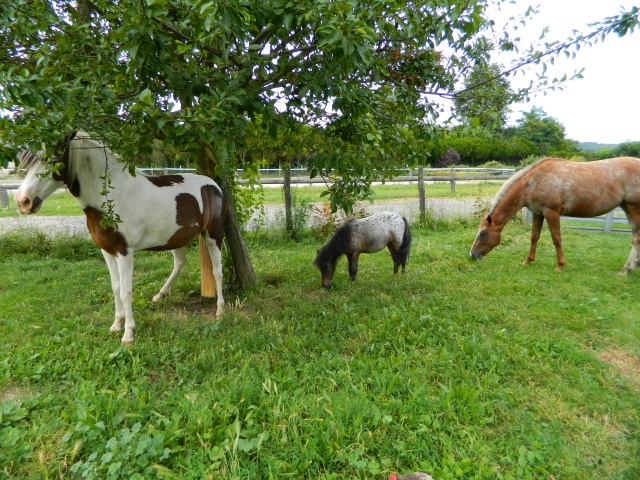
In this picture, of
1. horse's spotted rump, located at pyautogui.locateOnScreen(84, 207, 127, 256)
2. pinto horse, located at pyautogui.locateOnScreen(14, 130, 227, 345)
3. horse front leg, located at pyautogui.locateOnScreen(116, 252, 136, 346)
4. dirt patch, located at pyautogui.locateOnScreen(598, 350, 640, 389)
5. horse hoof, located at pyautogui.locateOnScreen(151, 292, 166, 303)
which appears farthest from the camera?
horse hoof, located at pyautogui.locateOnScreen(151, 292, 166, 303)

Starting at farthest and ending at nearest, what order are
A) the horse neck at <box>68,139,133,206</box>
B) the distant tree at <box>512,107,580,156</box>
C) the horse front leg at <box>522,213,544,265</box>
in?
the distant tree at <box>512,107,580,156</box> < the horse front leg at <box>522,213,544,265</box> < the horse neck at <box>68,139,133,206</box>

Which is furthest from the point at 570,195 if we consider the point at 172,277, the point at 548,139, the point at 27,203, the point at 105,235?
the point at 548,139

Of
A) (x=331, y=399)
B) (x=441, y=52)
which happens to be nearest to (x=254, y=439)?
(x=331, y=399)

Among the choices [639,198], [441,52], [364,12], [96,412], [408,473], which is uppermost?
[441,52]

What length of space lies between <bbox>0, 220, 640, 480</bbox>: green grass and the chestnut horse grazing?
1.05 m


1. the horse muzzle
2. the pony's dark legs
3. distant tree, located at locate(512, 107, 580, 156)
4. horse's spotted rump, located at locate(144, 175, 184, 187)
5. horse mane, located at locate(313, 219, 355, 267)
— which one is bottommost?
the pony's dark legs

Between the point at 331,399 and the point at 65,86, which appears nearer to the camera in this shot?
the point at 65,86

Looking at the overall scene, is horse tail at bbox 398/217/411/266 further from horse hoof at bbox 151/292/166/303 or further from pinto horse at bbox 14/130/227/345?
horse hoof at bbox 151/292/166/303

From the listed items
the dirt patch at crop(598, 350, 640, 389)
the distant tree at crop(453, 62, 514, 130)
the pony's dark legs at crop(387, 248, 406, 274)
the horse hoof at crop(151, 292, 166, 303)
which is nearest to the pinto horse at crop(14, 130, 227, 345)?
the horse hoof at crop(151, 292, 166, 303)

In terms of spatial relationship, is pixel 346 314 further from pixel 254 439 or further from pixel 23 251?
pixel 23 251

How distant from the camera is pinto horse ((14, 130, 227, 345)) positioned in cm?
308

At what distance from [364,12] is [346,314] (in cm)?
288

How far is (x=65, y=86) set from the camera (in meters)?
2.31

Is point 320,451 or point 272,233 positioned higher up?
point 272,233
